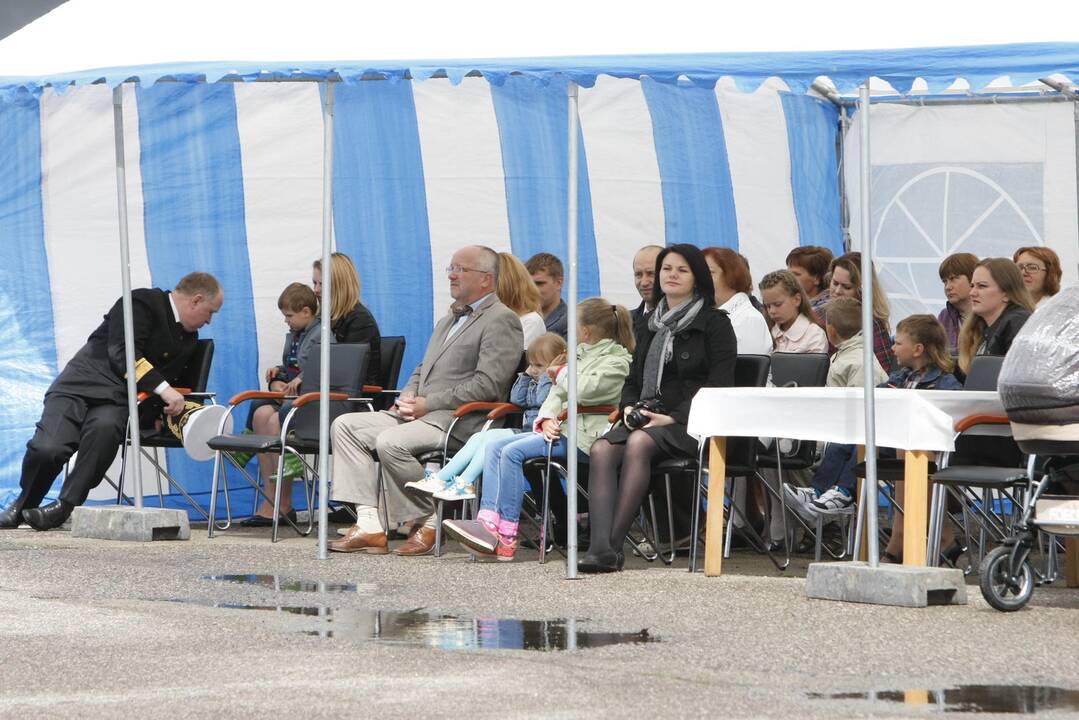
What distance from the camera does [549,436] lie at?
7012 millimetres

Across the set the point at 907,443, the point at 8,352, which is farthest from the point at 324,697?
the point at 8,352

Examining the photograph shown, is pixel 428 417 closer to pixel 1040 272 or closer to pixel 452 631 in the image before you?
pixel 452 631

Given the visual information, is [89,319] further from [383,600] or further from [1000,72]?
[1000,72]

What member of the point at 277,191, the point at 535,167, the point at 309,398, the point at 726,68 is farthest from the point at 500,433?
the point at 535,167

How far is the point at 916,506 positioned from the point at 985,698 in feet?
6.44

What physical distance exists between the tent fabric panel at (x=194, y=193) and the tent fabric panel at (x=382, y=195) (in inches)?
25.1

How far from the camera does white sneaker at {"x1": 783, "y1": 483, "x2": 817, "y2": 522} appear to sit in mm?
Answer: 7246

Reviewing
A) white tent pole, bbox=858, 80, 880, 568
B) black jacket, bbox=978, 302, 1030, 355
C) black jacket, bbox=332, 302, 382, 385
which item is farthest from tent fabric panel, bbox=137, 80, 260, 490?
white tent pole, bbox=858, 80, 880, 568

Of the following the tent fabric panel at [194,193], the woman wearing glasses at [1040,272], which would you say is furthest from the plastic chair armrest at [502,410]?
the tent fabric panel at [194,193]

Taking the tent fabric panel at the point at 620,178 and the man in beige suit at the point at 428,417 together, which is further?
the tent fabric panel at the point at 620,178

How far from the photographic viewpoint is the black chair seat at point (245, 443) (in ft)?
27.0

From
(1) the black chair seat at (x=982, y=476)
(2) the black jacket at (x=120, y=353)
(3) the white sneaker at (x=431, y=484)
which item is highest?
(2) the black jacket at (x=120, y=353)

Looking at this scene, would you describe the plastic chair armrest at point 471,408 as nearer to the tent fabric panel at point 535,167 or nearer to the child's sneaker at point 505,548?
the child's sneaker at point 505,548

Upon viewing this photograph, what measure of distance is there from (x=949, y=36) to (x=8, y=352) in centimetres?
539
